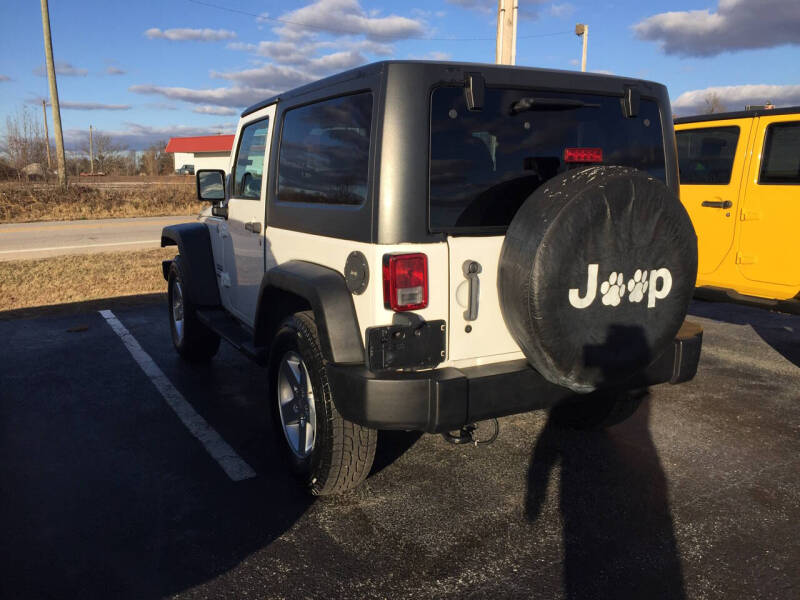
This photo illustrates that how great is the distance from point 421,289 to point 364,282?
256 millimetres

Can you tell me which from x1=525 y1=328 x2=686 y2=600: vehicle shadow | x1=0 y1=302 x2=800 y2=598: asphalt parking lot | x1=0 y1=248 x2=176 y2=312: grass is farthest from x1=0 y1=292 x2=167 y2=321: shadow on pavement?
x1=525 y1=328 x2=686 y2=600: vehicle shadow

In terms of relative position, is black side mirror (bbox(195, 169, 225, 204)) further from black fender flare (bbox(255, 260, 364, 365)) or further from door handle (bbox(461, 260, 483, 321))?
door handle (bbox(461, 260, 483, 321))

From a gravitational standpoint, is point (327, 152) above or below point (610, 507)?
above

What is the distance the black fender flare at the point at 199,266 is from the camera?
5.28 meters

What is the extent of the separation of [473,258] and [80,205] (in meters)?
25.3

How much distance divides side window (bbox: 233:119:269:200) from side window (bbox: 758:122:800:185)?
4441 mm

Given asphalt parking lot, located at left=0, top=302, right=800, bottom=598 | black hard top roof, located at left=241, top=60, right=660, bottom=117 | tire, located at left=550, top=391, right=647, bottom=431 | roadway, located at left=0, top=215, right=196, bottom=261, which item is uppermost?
black hard top roof, located at left=241, top=60, right=660, bottom=117

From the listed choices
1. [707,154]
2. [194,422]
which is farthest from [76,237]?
[707,154]

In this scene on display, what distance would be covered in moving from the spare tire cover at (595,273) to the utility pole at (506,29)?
9.23 m

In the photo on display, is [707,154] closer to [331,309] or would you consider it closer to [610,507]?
[610,507]

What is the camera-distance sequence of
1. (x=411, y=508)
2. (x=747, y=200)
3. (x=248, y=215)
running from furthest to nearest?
(x=747, y=200) → (x=248, y=215) → (x=411, y=508)

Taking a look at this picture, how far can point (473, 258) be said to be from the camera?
9.62 ft

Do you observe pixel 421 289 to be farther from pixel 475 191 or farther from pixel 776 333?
pixel 776 333

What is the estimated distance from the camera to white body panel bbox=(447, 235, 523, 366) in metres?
2.91
